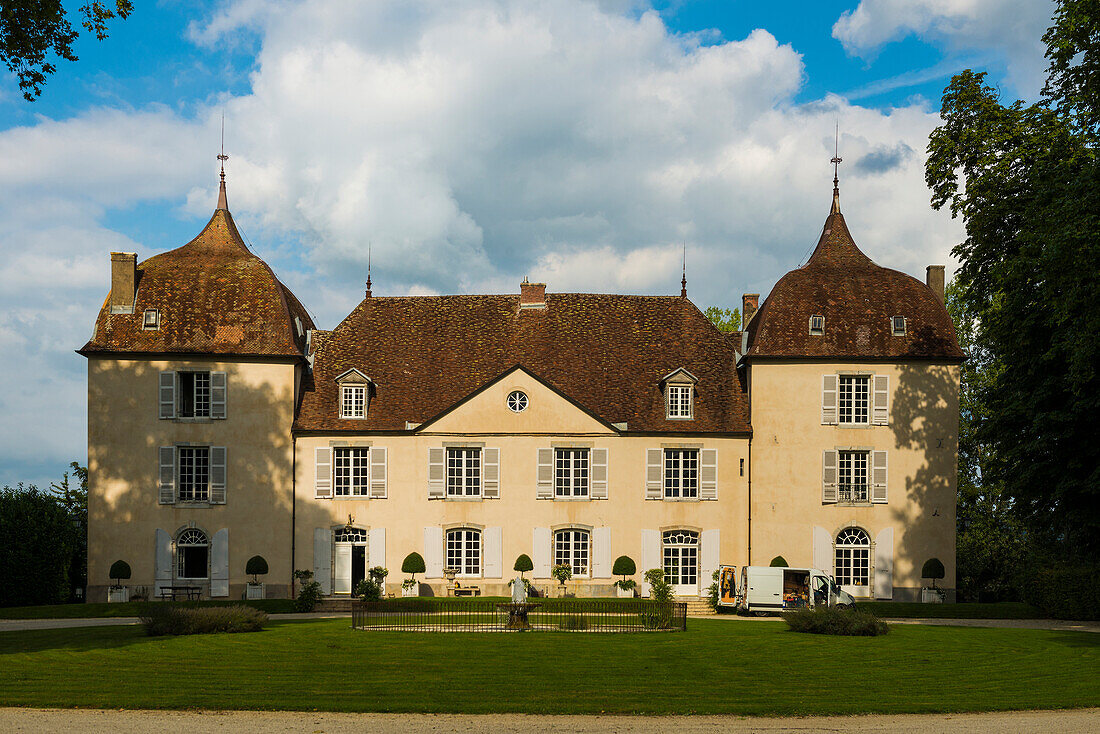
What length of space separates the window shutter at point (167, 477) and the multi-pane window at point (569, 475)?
41.3 ft

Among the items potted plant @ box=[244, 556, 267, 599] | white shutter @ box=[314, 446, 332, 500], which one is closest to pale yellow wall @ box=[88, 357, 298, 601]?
potted plant @ box=[244, 556, 267, 599]

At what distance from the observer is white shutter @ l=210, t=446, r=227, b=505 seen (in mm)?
34094

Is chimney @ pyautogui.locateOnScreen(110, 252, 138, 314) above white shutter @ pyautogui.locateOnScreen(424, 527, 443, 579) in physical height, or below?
above

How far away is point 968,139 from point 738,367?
11.0 metres

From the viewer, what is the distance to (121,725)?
12883 millimetres

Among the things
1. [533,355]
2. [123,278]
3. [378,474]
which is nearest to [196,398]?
[123,278]

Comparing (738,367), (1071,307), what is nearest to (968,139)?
(1071,307)

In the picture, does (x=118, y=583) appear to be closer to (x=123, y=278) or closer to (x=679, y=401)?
(x=123, y=278)

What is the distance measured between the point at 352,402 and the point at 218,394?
440 cm

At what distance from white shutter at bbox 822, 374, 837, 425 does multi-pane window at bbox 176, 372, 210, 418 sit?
20551 millimetres

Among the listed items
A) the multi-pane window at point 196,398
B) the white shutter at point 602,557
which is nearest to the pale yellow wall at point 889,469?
the white shutter at point 602,557

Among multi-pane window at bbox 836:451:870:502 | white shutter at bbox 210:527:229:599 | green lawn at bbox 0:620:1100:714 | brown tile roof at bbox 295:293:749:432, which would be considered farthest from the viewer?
brown tile roof at bbox 295:293:749:432

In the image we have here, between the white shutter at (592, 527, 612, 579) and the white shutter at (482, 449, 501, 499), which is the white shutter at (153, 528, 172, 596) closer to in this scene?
the white shutter at (482, 449, 501, 499)

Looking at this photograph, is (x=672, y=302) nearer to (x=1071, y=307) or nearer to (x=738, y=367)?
(x=738, y=367)
